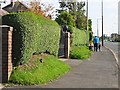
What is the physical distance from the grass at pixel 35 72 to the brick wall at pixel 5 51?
23cm

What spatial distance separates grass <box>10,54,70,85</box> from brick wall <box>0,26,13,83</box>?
9.2 inches

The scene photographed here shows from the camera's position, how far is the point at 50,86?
1046cm

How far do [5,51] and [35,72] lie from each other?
130 centimetres

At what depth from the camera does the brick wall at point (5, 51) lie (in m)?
10.8

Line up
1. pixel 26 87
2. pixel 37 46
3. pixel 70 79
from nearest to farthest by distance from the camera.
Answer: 1. pixel 26 87
2. pixel 70 79
3. pixel 37 46

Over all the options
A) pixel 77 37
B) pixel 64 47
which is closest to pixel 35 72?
pixel 64 47

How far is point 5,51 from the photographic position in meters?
10.9

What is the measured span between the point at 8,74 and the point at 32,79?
0.75m

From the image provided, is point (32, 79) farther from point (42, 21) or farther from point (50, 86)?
point (42, 21)

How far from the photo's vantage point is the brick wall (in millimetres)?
10812

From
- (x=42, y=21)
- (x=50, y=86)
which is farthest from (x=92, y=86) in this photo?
(x=42, y=21)

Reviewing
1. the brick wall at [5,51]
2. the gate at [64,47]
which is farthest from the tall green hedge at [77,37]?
the brick wall at [5,51]

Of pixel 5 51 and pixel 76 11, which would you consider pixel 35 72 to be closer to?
pixel 5 51

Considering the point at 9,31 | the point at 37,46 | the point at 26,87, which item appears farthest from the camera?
→ the point at 37,46
